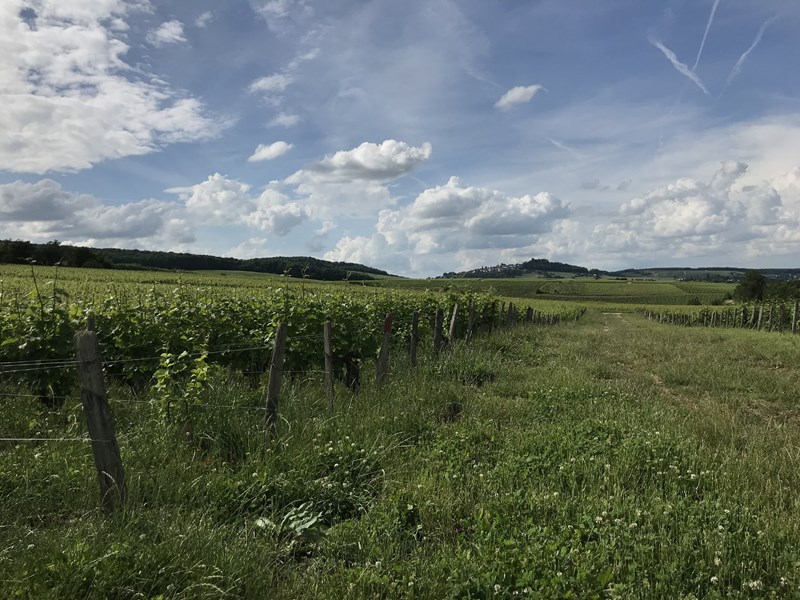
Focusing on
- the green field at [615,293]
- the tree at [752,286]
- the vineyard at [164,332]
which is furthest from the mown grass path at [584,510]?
the tree at [752,286]

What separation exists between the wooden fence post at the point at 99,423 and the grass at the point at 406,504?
19 centimetres

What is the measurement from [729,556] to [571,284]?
504ft

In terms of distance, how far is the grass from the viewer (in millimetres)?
3311

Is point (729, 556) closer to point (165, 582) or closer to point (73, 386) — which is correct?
point (165, 582)

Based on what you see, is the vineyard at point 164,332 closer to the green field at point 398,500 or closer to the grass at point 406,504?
the green field at point 398,500

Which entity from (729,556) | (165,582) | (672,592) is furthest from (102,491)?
(729,556)

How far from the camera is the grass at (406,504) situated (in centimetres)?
331

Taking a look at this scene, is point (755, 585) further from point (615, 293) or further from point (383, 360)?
point (615, 293)

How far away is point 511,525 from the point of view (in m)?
4.10

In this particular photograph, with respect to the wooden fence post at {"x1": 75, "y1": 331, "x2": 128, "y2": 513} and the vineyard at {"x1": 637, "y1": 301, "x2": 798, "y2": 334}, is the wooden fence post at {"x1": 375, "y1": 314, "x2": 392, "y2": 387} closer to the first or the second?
the wooden fence post at {"x1": 75, "y1": 331, "x2": 128, "y2": 513}

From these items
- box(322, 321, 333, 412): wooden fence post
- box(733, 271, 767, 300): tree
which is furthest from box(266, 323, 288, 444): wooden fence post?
box(733, 271, 767, 300): tree

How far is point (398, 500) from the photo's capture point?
447 centimetres

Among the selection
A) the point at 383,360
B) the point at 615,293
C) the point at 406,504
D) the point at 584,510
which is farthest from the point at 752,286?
the point at 406,504

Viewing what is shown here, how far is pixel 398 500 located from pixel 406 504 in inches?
3.0
